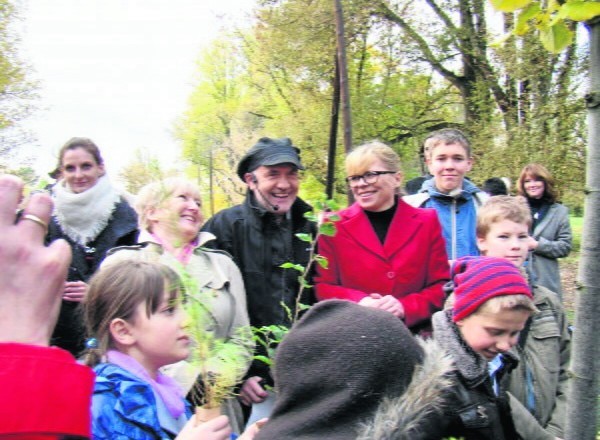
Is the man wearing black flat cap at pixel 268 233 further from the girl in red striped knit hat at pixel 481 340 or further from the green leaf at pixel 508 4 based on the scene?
the green leaf at pixel 508 4

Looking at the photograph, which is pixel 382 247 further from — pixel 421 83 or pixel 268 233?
pixel 421 83

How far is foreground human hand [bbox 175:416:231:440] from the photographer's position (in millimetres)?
1316

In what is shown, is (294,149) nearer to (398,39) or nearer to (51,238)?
(51,238)

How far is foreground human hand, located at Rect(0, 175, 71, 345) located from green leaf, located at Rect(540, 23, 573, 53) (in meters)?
1.62

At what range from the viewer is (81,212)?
3.15 meters

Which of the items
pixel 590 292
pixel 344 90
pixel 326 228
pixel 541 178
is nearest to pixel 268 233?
pixel 326 228

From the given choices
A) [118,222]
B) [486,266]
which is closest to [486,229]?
[486,266]

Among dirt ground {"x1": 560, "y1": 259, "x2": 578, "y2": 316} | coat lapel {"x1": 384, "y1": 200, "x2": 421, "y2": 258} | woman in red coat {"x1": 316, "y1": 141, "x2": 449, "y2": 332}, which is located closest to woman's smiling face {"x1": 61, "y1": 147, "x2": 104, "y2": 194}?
woman in red coat {"x1": 316, "y1": 141, "x2": 449, "y2": 332}

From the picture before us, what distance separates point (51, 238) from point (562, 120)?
37.6ft

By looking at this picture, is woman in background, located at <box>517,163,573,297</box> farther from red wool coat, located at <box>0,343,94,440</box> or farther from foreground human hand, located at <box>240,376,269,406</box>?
red wool coat, located at <box>0,343,94,440</box>

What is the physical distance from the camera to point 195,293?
1.37m

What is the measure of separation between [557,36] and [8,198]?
170cm

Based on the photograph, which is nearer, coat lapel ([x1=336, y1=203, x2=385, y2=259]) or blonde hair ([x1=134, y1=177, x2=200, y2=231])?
blonde hair ([x1=134, y1=177, x2=200, y2=231])

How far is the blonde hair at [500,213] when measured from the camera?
8.51ft
